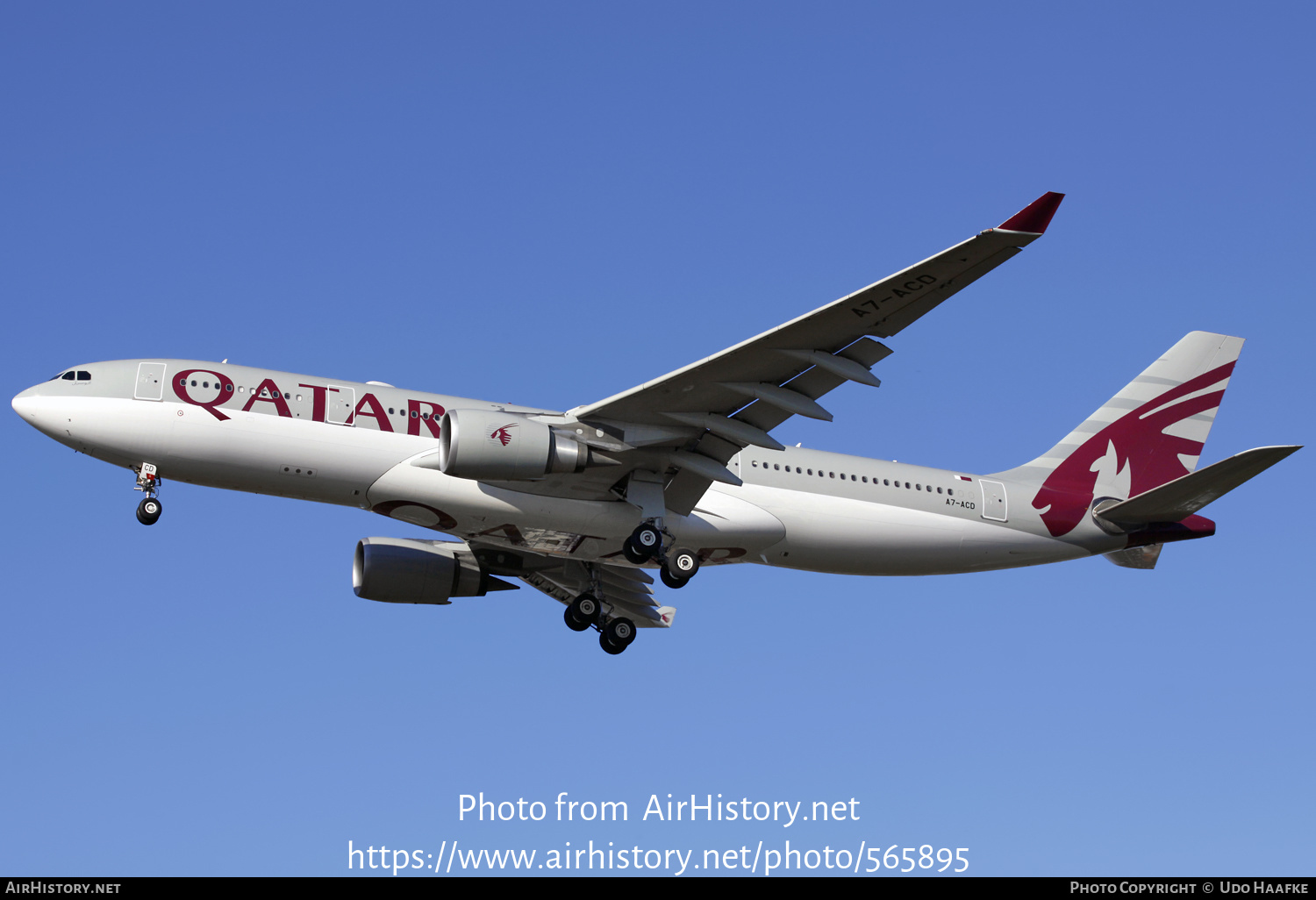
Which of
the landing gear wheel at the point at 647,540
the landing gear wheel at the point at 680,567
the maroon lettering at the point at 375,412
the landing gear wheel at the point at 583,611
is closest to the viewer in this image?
the maroon lettering at the point at 375,412

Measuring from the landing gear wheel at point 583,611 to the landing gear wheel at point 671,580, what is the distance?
414 cm

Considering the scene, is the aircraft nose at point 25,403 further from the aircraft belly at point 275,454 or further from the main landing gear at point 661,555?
the main landing gear at point 661,555

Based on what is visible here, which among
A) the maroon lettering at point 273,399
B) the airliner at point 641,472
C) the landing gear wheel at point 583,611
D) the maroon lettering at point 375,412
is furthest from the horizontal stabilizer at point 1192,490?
the maroon lettering at point 273,399

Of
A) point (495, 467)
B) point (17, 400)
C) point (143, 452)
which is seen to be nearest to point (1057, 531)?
point (495, 467)

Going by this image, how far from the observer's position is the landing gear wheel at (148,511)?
26.7 metres

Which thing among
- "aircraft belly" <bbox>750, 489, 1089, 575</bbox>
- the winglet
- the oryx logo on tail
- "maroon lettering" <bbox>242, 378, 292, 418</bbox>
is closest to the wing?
the winglet

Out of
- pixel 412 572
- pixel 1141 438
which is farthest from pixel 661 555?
pixel 1141 438

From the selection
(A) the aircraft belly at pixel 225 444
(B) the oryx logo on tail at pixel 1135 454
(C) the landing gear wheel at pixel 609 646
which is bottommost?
(C) the landing gear wheel at pixel 609 646

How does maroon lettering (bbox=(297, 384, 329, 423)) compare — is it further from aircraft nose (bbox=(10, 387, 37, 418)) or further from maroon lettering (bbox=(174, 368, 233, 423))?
aircraft nose (bbox=(10, 387, 37, 418))

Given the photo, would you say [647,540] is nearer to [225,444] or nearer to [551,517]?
[551,517]

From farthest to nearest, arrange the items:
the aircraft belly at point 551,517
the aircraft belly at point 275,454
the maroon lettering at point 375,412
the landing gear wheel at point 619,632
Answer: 1. the landing gear wheel at point 619,632
2. the maroon lettering at point 375,412
3. the aircraft belly at point 551,517
4. the aircraft belly at point 275,454

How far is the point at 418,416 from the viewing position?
27.3m

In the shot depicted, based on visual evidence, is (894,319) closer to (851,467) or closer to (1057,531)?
(851,467)

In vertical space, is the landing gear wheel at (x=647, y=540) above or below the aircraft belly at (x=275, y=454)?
below
